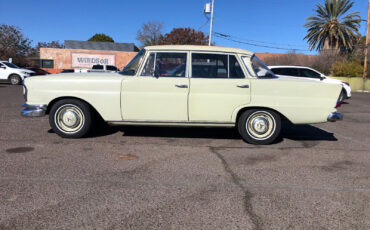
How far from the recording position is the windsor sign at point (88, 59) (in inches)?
1435

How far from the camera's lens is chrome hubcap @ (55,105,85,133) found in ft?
16.2

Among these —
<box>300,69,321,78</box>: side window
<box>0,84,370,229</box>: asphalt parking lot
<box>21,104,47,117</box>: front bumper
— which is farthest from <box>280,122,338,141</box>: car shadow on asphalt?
<box>300,69,321,78</box>: side window

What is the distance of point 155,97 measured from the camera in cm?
475

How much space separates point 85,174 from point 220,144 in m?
2.42

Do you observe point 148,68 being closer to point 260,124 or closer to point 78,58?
point 260,124

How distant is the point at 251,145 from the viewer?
500 cm

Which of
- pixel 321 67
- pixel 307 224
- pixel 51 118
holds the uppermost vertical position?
pixel 321 67

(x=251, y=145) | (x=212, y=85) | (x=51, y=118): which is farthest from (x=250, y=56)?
(x=51, y=118)

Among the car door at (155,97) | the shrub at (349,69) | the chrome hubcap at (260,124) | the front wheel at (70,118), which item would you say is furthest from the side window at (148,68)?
the shrub at (349,69)

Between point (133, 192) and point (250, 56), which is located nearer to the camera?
point (133, 192)

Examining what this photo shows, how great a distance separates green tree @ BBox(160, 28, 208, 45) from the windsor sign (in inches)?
546

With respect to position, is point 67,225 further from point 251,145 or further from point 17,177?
point 251,145

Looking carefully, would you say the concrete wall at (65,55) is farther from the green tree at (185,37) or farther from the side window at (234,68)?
the side window at (234,68)

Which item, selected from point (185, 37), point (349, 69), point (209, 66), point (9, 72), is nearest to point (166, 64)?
point (209, 66)
